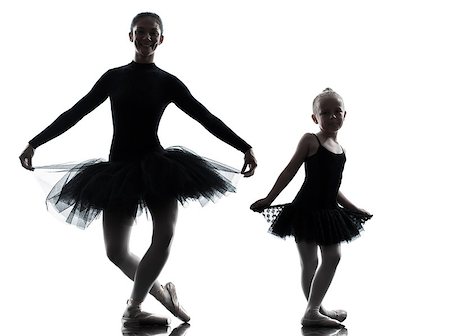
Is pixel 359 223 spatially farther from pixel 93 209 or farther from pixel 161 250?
pixel 93 209

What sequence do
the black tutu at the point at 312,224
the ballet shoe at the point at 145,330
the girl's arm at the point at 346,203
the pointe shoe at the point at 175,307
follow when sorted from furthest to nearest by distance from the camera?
1. the girl's arm at the point at 346,203
2. the pointe shoe at the point at 175,307
3. the black tutu at the point at 312,224
4. the ballet shoe at the point at 145,330

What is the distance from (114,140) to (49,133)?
0.24 m

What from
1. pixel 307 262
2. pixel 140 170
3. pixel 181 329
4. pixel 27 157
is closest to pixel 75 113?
pixel 27 157

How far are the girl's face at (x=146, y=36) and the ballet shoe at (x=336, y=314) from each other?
1.11 m

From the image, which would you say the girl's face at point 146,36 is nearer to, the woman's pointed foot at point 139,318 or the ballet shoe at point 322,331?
the woman's pointed foot at point 139,318

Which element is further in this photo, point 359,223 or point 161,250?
point 359,223

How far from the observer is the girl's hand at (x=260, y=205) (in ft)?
9.65

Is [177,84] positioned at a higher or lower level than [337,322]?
higher

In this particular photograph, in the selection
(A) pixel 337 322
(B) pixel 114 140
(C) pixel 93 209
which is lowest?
(A) pixel 337 322

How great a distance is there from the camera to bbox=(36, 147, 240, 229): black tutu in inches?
112

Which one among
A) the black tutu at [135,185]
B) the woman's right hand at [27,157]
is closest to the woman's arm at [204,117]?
the black tutu at [135,185]

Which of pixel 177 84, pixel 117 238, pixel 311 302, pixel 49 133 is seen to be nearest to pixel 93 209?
pixel 117 238

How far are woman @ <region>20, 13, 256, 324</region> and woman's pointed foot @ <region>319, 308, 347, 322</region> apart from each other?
48 cm

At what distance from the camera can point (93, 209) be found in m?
2.89
